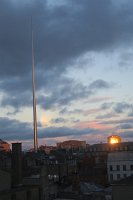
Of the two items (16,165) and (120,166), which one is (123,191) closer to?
(16,165)

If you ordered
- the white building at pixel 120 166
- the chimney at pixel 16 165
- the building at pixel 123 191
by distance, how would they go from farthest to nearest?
the white building at pixel 120 166
the chimney at pixel 16 165
the building at pixel 123 191

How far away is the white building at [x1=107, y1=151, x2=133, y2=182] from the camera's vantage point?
4195 inches

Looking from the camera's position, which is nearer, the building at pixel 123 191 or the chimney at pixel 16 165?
the building at pixel 123 191

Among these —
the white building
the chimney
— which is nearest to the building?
the chimney

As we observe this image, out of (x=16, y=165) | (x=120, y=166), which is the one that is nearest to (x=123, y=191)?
(x=16, y=165)

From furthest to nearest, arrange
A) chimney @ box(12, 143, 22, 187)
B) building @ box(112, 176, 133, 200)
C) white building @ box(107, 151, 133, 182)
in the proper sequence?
white building @ box(107, 151, 133, 182) → chimney @ box(12, 143, 22, 187) → building @ box(112, 176, 133, 200)

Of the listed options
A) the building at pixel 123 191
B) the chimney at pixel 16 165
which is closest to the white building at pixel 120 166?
the chimney at pixel 16 165


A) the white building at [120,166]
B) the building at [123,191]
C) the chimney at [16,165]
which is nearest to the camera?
the building at [123,191]

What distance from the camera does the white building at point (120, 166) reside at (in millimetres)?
106562

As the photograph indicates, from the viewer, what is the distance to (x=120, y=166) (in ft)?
352

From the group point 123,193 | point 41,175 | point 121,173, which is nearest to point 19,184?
point 41,175

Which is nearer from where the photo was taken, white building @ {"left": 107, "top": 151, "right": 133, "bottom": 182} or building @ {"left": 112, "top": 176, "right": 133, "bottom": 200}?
building @ {"left": 112, "top": 176, "right": 133, "bottom": 200}

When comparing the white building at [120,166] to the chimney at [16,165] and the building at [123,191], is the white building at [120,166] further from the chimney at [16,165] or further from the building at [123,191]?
the building at [123,191]

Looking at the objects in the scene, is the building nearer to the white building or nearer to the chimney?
the chimney
